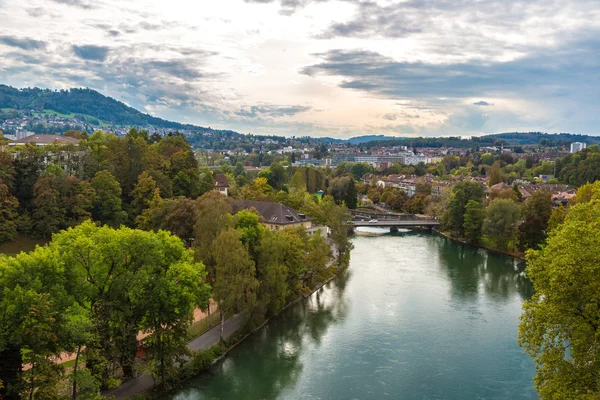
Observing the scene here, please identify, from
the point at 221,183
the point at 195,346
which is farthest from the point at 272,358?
the point at 221,183

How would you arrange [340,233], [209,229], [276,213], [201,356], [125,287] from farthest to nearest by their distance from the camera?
[276,213], [340,233], [209,229], [201,356], [125,287]

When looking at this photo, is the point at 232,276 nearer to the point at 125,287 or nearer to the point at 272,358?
the point at 272,358

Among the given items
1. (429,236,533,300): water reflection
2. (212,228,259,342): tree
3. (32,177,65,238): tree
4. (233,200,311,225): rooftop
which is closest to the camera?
(212,228,259,342): tree

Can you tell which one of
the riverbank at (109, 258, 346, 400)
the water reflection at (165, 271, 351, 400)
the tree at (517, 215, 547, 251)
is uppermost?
the tree at (517, 215, 547, 251)

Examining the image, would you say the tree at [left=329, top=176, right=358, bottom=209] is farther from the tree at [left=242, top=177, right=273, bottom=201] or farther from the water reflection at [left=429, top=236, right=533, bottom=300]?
the water reflection at [left=429, top=236, right=533, bottom=300]

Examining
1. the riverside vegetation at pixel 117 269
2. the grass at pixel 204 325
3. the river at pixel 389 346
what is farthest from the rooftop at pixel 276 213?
the grass at pixel 204 325

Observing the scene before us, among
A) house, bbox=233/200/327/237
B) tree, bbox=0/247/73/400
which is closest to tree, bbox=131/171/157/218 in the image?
house, bbox=233/200/327/237

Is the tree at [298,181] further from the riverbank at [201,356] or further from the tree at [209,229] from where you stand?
the riverbank at [201,356]
